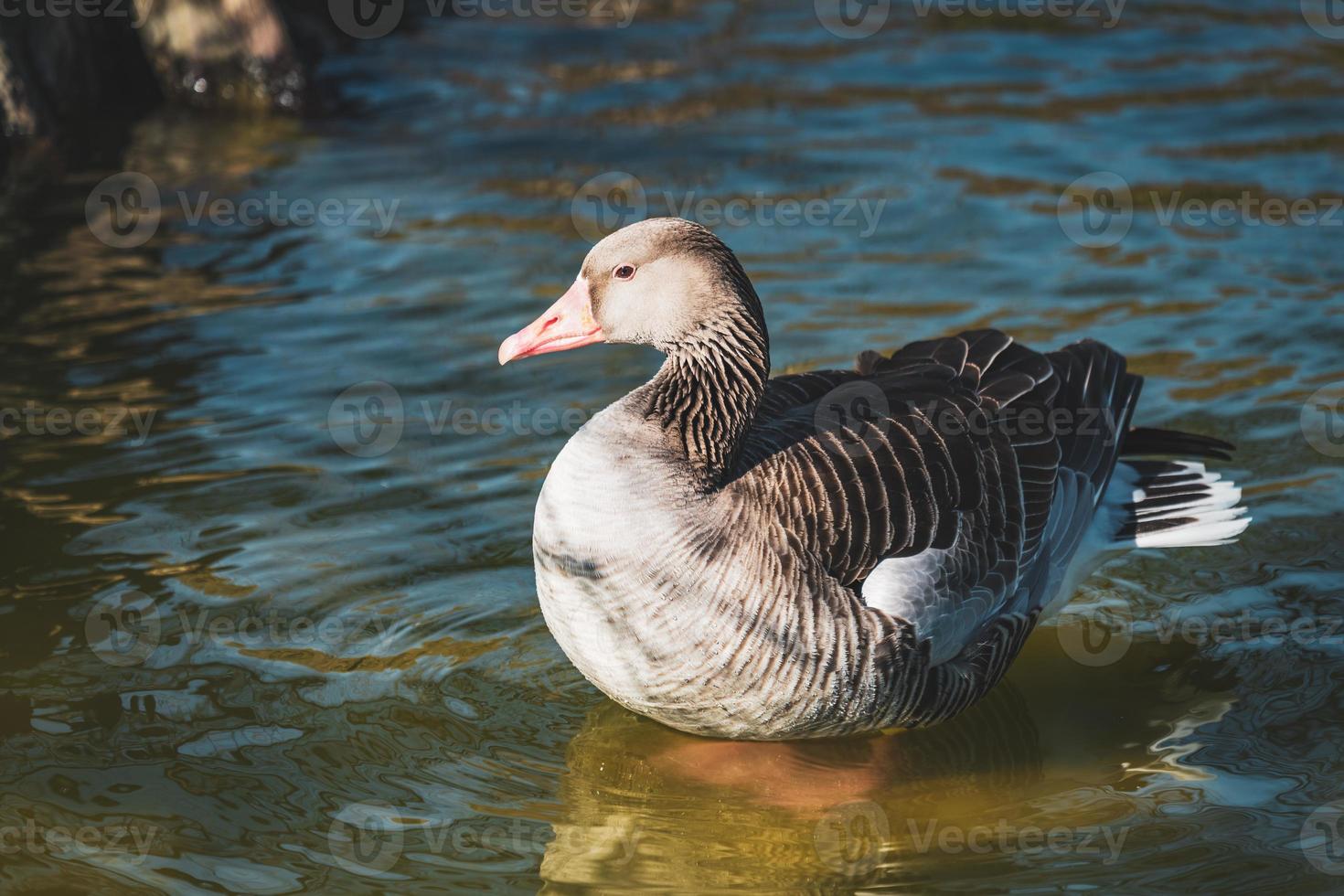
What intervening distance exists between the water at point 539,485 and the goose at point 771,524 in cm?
58

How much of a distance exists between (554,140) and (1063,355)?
25.6ft

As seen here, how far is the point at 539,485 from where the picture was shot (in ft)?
28.5

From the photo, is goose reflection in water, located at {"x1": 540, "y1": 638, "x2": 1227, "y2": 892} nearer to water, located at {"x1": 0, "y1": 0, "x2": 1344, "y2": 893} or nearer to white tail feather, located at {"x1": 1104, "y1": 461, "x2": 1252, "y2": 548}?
water, located at {"x1": 0, "y1": 0, "x2": 1344, "y2": 893}

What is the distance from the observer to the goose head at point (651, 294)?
6.12m

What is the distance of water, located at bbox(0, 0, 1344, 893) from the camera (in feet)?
19.5

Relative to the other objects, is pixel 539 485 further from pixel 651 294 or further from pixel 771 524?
pixel 771 524

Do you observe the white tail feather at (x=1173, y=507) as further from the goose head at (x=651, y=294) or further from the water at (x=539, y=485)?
the goose head at (x=651, y=294)

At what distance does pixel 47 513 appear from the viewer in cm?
811

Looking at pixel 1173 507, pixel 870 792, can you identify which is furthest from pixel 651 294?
pixel 1173 507

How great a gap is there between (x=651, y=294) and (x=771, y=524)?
104cm

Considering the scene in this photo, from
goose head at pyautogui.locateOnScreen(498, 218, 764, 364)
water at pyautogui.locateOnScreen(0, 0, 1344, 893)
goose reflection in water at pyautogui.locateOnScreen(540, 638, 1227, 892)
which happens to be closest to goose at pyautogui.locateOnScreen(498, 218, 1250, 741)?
goose head at pyautogui.locateOnScreen(498, 218, 764, 364)

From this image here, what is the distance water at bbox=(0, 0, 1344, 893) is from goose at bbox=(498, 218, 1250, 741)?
0.58m

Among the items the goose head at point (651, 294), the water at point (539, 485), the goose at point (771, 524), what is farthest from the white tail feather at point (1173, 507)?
the goose head at point (651, 294)

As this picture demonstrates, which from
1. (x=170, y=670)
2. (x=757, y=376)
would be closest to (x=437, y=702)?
(x=170, y=670)
